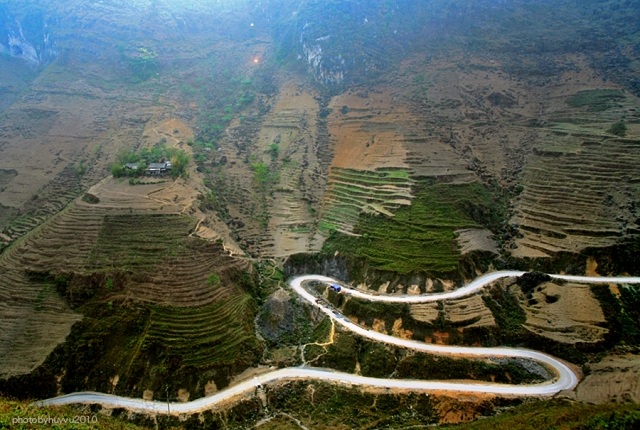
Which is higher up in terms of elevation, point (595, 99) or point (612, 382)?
point (595, 99)

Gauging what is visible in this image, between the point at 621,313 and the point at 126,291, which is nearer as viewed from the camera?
the point at 621,313

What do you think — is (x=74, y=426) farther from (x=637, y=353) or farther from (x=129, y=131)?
(x=129, y=131)

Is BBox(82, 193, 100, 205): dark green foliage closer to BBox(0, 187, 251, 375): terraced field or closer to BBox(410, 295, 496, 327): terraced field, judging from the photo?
BBox(0, 187, 251, 375): terraced field

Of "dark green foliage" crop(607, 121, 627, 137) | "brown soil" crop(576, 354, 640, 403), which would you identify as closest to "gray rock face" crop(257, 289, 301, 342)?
"brown soil" crop(576, 354, 640, 403)

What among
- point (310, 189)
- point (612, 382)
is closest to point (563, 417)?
point (612, 382)

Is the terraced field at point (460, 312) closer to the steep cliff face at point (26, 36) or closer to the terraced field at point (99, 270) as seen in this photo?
the terraced field at point (99, 270)

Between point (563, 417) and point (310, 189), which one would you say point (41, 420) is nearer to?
point (563, 417)

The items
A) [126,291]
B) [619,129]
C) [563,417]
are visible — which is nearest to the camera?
[563,417]
